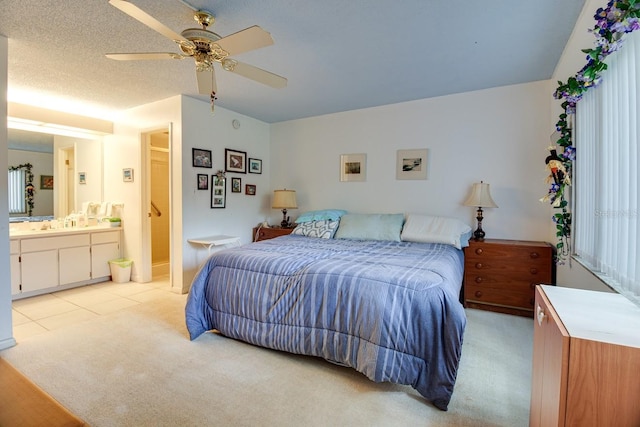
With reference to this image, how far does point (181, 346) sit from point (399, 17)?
2936 millimetres

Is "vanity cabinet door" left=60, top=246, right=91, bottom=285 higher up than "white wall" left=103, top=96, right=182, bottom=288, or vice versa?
"white wall" left=103, top=96, right=182, bottom=288

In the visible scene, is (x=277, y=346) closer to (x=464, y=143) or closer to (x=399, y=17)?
(x=399, y=17)

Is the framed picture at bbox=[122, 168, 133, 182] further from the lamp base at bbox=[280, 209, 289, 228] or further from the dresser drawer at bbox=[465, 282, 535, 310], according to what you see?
the dresser drawer at bbox=[465, 282, 535, 310]

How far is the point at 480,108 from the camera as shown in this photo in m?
3.49

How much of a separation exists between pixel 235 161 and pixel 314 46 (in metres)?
2.40

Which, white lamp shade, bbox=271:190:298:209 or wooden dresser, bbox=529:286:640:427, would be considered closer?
wooden dresser, bbox=529:286:640:427

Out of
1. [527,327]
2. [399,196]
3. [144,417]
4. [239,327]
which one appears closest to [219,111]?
[399,196]

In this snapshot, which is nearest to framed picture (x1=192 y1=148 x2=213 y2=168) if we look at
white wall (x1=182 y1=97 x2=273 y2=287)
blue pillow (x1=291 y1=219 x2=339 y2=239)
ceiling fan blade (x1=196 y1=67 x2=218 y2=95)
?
white wall (x1=182 y1=97 x2=273 y2=287)

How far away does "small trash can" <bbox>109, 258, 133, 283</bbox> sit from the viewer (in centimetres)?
423

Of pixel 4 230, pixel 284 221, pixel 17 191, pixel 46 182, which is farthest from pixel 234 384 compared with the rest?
pixel 46 182

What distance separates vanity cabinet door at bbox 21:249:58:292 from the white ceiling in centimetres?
193

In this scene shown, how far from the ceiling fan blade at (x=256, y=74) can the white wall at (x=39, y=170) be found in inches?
148

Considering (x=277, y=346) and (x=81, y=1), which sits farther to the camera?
(x=277, y=346)

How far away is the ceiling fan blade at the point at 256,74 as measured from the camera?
2113 millimetres
